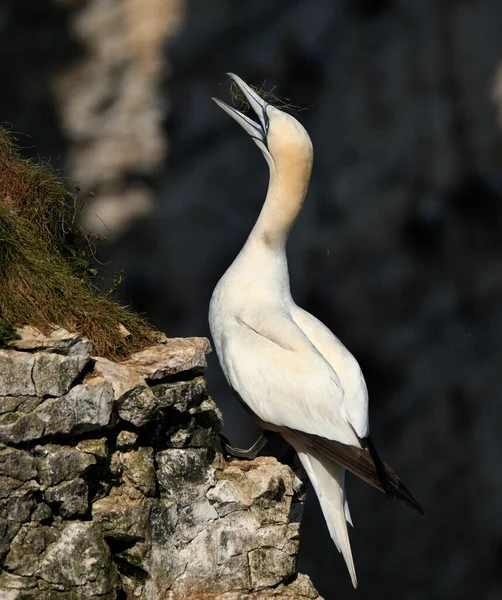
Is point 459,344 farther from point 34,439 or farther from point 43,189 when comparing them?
point 34,439

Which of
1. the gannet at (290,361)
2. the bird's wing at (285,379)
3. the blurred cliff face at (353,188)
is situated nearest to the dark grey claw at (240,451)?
the gannet at (290,361)

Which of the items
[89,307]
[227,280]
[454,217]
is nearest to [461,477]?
[454,217]

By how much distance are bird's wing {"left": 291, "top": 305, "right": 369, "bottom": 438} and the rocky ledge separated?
40 cm

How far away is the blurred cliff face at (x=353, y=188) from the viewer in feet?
23.3

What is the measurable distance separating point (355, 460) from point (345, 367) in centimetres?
55

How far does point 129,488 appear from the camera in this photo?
445 cm

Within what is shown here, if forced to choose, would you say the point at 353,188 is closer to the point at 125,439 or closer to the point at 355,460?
the point at 355,460

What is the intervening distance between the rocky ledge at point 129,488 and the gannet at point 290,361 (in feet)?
0.84

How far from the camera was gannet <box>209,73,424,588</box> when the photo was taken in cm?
497

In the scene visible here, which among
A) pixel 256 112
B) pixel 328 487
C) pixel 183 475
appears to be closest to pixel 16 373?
pixel 183 475

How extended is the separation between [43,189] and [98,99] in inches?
84.6

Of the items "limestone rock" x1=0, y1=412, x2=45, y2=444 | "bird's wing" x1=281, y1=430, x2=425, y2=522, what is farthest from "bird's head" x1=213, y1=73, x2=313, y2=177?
"limestone rock" x1=0, y1=412, x2=45, y2=444

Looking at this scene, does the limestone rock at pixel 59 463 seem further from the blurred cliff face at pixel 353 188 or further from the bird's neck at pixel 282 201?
the blurred cliff face at pixel 353 188

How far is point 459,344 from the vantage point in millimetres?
7988
